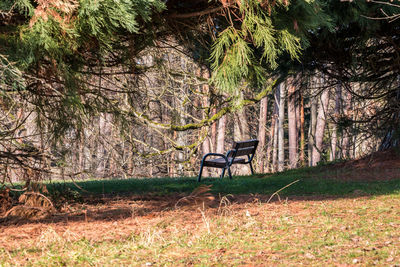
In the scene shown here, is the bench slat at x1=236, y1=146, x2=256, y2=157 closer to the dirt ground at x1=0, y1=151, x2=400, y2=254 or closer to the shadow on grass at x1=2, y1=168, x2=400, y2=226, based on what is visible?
the shadow on grass at x1=2, y1=168, x2=400, y2=226

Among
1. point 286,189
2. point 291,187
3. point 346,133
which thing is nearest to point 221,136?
point 346,133

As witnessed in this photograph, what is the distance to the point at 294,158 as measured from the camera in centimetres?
1911

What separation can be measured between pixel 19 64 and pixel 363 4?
4352 mm

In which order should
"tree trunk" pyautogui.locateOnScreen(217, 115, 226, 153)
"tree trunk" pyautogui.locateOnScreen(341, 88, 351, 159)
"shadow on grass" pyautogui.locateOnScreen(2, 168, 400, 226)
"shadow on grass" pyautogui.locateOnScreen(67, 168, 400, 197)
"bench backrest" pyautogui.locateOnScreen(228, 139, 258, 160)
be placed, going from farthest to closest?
1. "tree trunk" pyautogui.locateOnScreen(217, 115, 226, 153)
2. "tree trunk" pyautogui.locateOnScreen(341, 88, 351, 159)
3. "bench backrest" pyautogui.locateOnScreen(228, 139, 258, 160)
4. "shadow on grass" pyautogui.locateOnScreen(67, 168, 400, 197)
5. "shadow on grass" pyautogui.locateOnScreen(2, 168, 400, 226)

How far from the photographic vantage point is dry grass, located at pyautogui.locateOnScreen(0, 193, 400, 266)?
3.44 m

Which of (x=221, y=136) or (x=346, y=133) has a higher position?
(x=221, y=136)

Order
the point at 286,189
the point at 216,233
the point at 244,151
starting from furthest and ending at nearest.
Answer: the point at 244,151 < the point at 286,189 < the point at 216,233

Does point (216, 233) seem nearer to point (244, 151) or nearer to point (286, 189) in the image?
point (286, 189)

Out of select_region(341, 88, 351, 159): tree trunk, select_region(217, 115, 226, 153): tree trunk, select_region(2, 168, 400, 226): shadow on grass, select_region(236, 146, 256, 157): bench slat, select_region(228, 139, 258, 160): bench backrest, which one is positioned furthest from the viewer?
select_region(217, 115, 226, 153): tree trunk

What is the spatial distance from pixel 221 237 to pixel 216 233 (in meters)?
0.13

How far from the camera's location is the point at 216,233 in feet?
13.8

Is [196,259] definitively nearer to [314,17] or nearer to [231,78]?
[231,78]

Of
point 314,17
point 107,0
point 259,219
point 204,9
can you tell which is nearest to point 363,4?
point 314,17

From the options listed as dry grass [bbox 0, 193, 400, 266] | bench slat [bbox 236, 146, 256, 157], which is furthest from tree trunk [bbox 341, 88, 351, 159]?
dry grass [bbox 0, 193, 400, 266]
